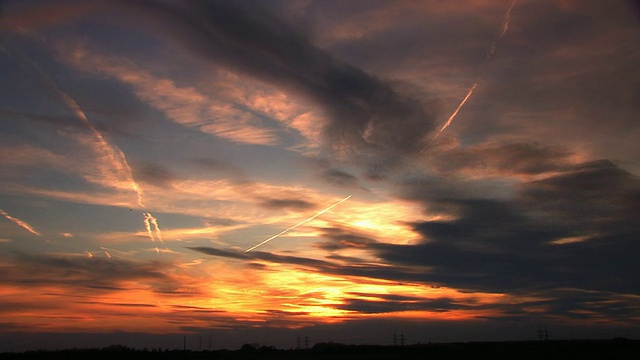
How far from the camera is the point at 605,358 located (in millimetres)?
38750

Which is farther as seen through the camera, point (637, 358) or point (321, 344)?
point (321, 344)

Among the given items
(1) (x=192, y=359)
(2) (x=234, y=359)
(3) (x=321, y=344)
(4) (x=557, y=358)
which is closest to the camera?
(4) (x=557, y=358)

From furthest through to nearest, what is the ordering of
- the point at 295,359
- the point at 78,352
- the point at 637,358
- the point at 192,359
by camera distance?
the point at 78,352, the point at 192,359, the point at 295,359, the point at 637,358

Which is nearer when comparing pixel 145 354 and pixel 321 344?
pixel 145 354

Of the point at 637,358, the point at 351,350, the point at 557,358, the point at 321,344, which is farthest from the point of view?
the point at 321,344

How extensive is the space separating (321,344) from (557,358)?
4140 cm

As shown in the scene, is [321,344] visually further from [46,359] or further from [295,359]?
[46,359]

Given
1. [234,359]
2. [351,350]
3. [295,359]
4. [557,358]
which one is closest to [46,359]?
[234,359]

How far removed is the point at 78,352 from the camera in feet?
187

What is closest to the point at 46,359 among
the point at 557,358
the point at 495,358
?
the point at 495,358

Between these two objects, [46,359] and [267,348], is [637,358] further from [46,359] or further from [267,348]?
[46,359]

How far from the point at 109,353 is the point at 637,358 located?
48.9m

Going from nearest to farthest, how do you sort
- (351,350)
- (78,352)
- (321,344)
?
(78,352), (351,350), (321,344)

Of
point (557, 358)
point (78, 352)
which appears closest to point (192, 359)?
point (78, 352)
